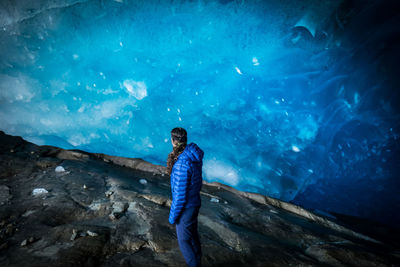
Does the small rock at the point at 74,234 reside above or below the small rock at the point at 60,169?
below

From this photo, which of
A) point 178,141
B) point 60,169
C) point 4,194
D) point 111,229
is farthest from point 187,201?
point 60,169

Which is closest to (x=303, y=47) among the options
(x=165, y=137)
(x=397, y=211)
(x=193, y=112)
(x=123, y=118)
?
(x=193, y=112)

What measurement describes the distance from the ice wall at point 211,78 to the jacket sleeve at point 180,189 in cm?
516

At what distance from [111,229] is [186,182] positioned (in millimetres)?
1202

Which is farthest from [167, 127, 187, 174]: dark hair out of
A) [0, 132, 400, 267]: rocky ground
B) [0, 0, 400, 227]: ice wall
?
[0, 0, 400, 227]: ice wall

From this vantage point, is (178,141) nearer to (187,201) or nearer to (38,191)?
(187,201)

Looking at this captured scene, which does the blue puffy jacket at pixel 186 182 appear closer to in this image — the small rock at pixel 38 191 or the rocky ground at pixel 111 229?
the rocky ground at pixel 111 229

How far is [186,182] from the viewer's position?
1511mm

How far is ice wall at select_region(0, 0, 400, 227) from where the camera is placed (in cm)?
518

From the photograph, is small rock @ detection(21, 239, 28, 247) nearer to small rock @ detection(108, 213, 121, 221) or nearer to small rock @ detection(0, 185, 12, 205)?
small rock @ detection(108, 213, 121, 221)

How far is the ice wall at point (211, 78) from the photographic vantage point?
5176 millimetres

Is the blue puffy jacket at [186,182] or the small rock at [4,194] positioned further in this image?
the small rock at [4,194]

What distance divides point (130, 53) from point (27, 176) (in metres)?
4.37

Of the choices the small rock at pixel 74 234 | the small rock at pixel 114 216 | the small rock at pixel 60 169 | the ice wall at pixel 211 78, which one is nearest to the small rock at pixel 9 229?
the small rock at pixel 74 234
